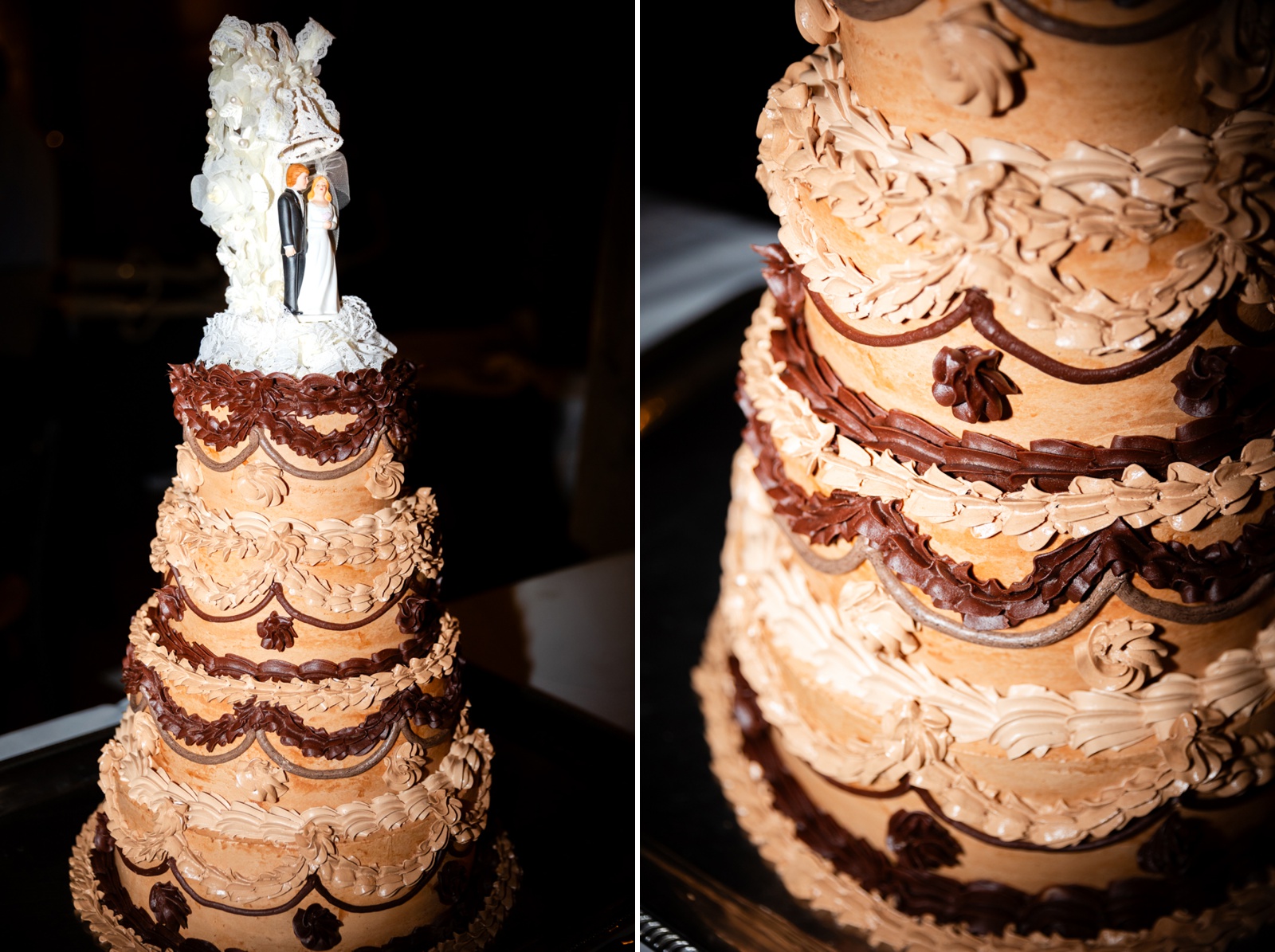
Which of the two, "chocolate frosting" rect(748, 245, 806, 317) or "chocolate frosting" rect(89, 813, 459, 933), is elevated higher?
"chocolate frosting" rect(748, 245, 806, 317)

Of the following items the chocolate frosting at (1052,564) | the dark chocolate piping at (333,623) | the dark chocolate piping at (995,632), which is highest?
the chocolate frosting at (1052,564)

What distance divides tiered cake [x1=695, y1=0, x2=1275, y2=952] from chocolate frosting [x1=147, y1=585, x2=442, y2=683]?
2.40 feet

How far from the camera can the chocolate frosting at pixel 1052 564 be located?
2051 mm

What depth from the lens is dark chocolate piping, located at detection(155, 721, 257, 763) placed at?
7.86 ft

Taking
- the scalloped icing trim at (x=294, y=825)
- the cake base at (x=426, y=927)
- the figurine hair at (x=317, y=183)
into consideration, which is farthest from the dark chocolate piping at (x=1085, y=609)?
the figurine hair at (x=317, y=183)

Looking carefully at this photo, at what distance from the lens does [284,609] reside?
7.70 ft

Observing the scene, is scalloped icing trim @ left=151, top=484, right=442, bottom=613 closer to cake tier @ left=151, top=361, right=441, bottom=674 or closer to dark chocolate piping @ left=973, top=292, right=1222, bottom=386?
cake tier @ left=151, top=361, right=441, bottom=674

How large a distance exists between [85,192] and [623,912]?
401 centimetres

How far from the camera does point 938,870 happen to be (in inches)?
95.3

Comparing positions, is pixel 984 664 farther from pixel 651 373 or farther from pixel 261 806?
pixel 651 373

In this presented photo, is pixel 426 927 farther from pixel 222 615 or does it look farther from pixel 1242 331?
pixel 1242 331

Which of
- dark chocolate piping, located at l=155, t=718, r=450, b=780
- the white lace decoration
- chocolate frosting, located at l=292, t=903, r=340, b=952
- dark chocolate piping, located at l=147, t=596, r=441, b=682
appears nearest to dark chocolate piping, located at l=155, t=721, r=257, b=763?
dark chocolate piping, located at l=155, t=718, r=450, b=780

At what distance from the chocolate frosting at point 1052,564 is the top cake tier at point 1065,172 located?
0.78ft

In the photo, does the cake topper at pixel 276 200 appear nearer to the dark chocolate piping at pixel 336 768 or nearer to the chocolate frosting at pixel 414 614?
the chocolate frosting at pixel 414 614
